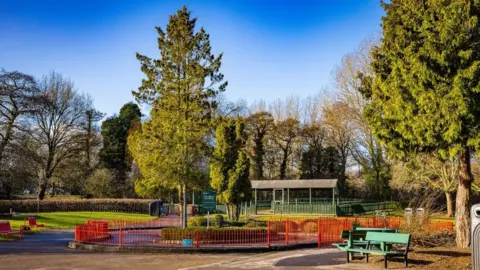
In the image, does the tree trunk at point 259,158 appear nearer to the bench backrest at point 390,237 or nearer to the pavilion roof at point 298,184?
the pavilion roof at point 298,184

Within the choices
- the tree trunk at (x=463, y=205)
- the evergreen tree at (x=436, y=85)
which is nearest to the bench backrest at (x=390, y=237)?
the tree trunk at (x=463, y=205)

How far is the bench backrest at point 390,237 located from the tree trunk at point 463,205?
2.91 metres

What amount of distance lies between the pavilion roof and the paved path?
25.9m

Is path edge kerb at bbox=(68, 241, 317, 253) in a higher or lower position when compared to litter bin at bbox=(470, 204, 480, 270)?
lower

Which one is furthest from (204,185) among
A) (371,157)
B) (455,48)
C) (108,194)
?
(108,194)

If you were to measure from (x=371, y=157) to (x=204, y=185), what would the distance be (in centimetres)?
3235

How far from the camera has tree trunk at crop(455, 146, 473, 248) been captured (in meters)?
15.2

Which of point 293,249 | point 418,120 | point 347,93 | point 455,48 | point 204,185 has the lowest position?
point 293,249

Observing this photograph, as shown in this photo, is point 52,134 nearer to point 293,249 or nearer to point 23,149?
point 23,149

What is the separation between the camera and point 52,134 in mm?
56125

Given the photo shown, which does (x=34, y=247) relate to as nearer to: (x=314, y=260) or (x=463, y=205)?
(x=314, y=260)

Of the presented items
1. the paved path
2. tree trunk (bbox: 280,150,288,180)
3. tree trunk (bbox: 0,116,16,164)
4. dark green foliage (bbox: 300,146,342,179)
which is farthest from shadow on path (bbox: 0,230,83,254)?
dark green foliage (bbox: 300,146,342,179)

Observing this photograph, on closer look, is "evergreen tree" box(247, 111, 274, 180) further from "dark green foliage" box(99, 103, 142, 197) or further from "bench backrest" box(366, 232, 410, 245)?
"bench backrest" box(366, 232, 410, 245)

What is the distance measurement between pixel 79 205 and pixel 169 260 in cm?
3619
